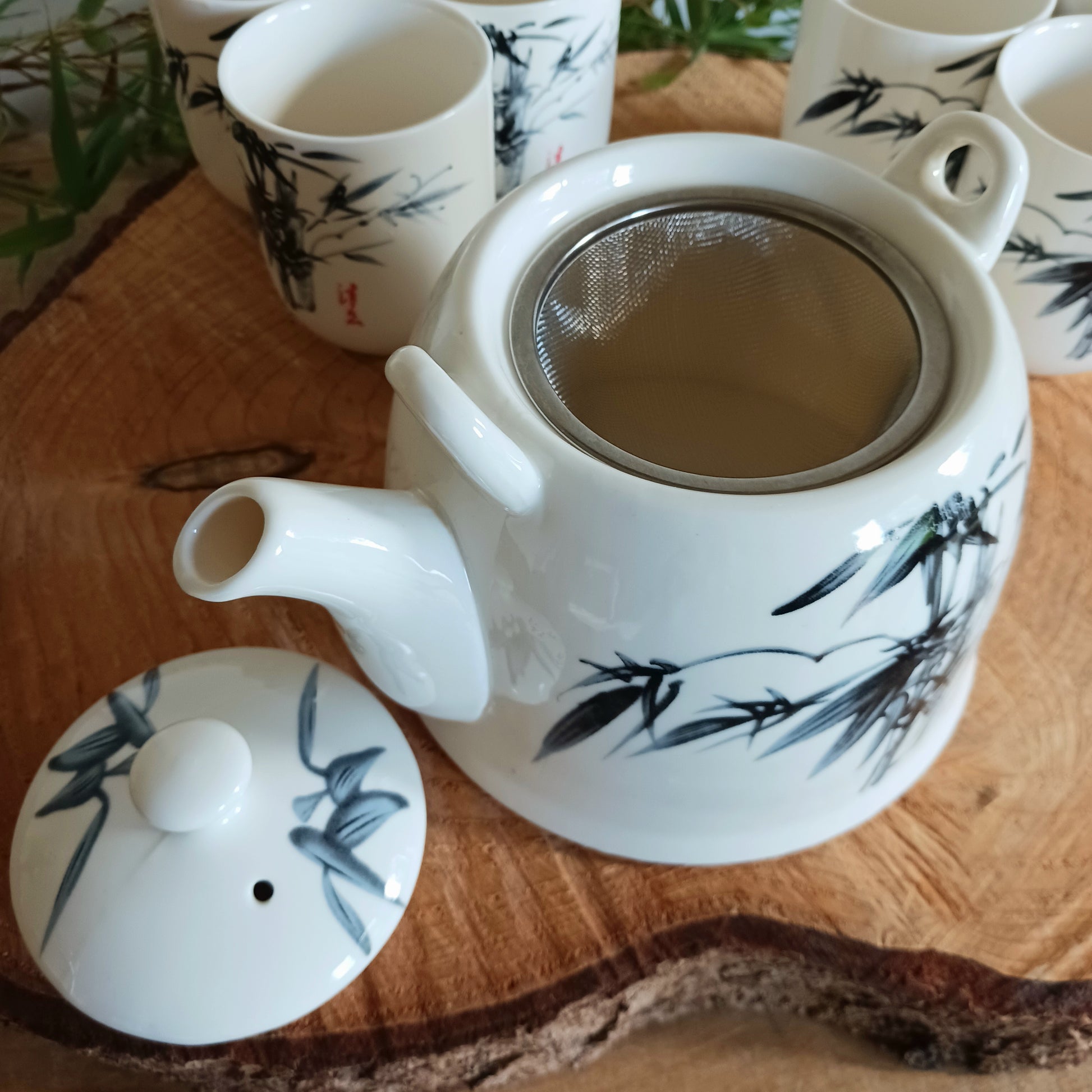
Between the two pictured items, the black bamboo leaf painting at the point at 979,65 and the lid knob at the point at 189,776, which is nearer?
the lid knob at the point at 189,776

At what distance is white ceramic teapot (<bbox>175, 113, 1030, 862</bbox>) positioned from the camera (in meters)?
0.41

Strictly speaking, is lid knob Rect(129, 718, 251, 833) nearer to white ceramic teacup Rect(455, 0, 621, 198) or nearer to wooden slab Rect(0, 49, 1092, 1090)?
wooden slab Rect(0, 49, 1092, 1090)

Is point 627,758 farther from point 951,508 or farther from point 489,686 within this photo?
point 951,508

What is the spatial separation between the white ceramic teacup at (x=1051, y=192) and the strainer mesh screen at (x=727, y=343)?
207 millimetres

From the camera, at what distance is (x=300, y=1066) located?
0.52 metres

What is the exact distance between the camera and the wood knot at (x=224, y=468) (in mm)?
699

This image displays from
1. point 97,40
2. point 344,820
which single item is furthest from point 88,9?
point 344,820

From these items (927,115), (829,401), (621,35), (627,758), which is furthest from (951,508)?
(621,35)

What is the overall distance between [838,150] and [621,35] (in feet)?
1.17

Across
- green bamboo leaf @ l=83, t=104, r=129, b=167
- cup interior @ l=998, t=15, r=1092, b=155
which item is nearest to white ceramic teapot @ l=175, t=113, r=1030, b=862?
cup interior @ l=998, t=15, r=1092, b=155

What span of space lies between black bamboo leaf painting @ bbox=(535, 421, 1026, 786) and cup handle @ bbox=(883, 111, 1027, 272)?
0.11 meters

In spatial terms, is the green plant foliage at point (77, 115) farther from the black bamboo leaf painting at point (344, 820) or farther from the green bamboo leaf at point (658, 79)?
the black bamboo leaf painting at point (344, 820)

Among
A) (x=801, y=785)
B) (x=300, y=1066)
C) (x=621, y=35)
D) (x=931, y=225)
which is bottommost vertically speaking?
(x=300, y=1066)

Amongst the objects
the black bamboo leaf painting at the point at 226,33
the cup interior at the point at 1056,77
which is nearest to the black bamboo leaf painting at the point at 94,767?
the black bamboo leaf painting at the point at 226,33
